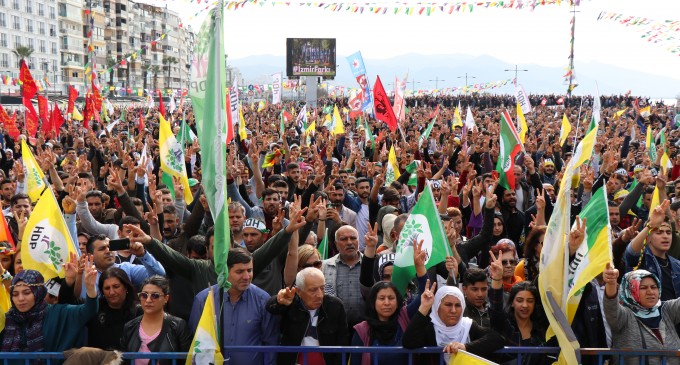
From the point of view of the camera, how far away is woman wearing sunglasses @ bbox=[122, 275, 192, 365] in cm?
428

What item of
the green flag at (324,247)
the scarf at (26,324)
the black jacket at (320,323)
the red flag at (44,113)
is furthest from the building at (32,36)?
the black jacket at (320,323)

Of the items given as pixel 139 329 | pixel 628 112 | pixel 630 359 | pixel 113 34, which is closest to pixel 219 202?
pixel 139 329

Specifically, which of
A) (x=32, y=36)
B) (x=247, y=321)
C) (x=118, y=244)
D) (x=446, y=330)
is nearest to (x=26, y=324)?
(x=118, y=244)

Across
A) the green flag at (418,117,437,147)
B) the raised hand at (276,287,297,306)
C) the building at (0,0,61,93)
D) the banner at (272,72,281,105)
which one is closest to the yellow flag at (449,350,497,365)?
the raised hand at (276,287,297,306)

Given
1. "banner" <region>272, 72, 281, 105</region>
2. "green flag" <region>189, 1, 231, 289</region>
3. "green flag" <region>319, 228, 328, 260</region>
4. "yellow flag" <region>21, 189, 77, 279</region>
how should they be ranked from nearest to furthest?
"green flag" <region>189, 1, 231, 289</region>
"yellow flag" <region>21, 189, 77, 279</region>
"green flag" <region>319, 228, 328, 260</region>
"banner" <region>272, 72, 281, 105</region>

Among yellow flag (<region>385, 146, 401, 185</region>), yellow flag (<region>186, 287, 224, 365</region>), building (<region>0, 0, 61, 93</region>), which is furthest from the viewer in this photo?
building (<region>0, 0, 61, 93</region>)

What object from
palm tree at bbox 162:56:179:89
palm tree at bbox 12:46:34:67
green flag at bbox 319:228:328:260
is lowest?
green flag at bbox 319:228:328:260

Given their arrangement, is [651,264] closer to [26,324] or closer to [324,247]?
[324,247]

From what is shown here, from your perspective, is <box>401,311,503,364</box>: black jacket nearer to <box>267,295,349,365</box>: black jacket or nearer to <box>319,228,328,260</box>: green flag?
<box>267,295,349,365</box>: black jacket

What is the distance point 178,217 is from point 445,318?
3.95 m

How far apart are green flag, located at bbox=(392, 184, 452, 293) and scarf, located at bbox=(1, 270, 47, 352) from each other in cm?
233

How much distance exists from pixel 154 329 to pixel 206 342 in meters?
0.45

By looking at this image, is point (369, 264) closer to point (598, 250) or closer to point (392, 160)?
point (598, 250)

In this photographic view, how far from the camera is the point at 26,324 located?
4.43m
